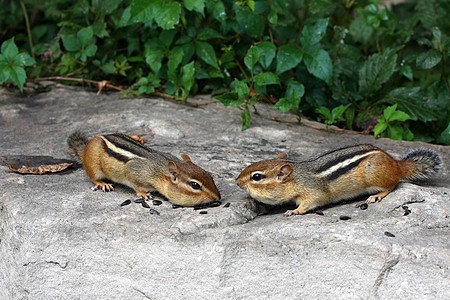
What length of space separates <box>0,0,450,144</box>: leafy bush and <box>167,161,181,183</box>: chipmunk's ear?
157 centimetres

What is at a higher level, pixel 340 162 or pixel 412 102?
pixel 340 162

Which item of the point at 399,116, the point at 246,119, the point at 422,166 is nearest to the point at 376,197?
the point at 422,166

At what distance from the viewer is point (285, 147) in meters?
5.22

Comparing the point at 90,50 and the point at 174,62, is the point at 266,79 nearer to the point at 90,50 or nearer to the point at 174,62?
the point at 174,62

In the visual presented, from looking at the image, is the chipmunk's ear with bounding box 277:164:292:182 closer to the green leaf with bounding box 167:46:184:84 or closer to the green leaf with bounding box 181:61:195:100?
the green leaf with bounding box 181:61:195:100

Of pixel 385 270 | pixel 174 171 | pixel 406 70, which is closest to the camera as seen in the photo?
pixel 385 270

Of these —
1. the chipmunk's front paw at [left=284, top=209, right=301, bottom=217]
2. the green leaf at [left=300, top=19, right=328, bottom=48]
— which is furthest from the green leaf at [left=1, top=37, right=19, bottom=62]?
the chipmunk's front paw at [left=284, top=209, right=301, bottom=217]

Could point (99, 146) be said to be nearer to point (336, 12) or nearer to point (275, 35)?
point (275, 35)

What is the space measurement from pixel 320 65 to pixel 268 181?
92.8 inches

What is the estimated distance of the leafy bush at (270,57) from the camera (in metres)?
5.77

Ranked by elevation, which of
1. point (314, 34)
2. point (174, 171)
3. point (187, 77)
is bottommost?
point (174, 171)

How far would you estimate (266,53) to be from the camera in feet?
19.9

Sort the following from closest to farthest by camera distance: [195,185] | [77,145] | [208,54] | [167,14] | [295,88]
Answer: [195,185]
[77,145]
[167,14]
[295,88]
[208,54]

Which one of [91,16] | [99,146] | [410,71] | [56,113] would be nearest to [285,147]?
[99,146]
